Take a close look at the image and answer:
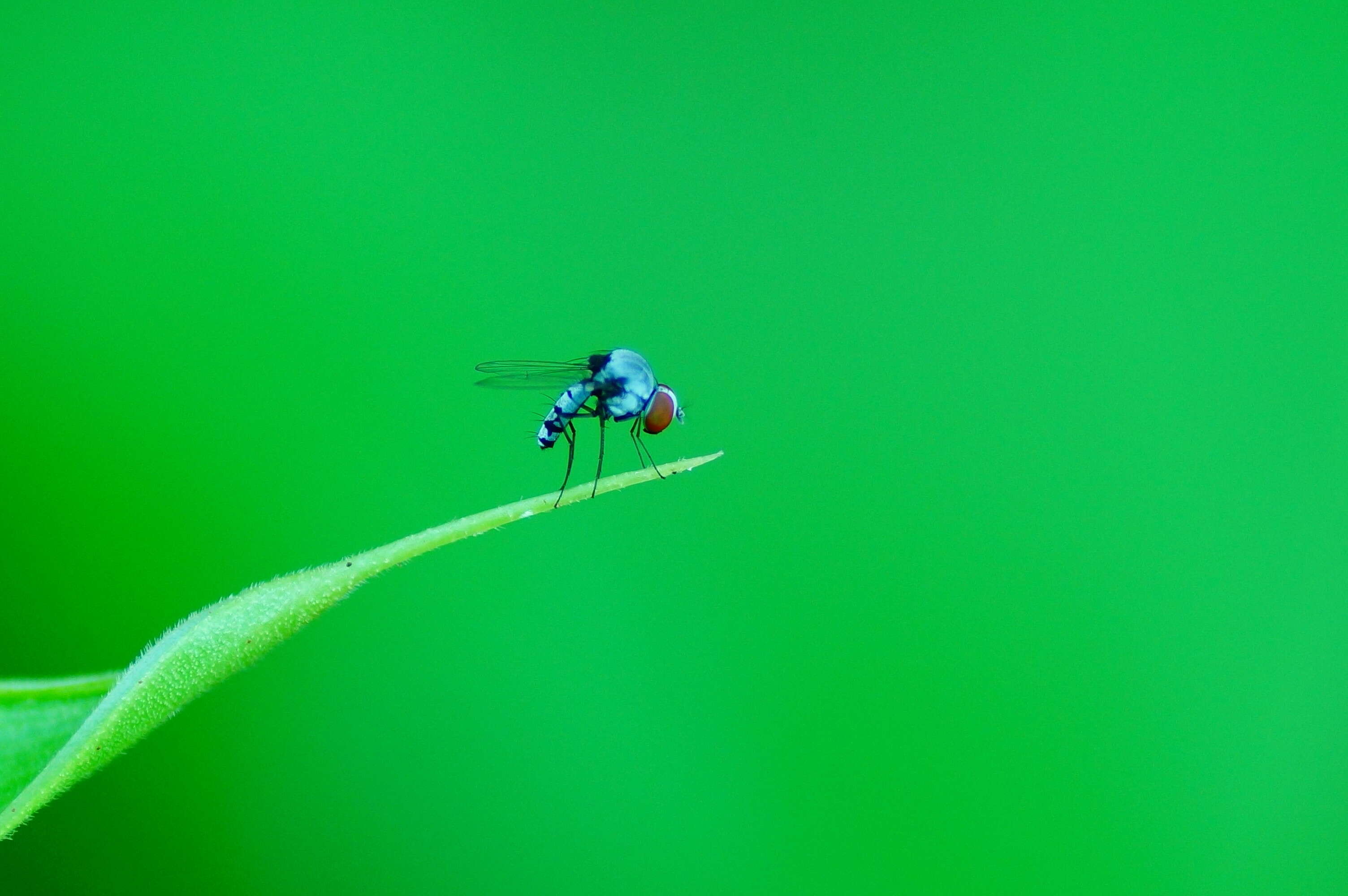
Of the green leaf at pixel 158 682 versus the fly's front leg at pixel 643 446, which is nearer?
the green leaf at pixel 158 682

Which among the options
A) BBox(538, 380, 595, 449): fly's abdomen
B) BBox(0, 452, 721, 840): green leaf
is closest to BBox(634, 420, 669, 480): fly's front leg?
BBox(538, 380, 595, 449): fly's abdomen

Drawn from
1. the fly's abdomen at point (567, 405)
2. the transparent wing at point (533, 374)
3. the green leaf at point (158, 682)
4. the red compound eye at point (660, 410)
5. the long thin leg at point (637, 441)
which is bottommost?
the green leaf at point (158, 682)

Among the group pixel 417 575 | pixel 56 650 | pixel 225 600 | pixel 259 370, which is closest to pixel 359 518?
pixel 417 575

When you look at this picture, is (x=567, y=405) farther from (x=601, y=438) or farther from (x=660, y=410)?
(x=660, y=410)

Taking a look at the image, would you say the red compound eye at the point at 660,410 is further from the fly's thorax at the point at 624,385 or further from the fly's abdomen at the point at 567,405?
the fly's abdomen at the point at 567,405

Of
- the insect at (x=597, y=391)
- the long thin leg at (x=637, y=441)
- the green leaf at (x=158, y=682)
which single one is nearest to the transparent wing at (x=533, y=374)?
the insect at (x=597, y=391)

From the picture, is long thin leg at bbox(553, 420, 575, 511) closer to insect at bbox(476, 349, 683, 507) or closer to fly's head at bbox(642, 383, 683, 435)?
insect at bbox(476, 349, 683, 507)
